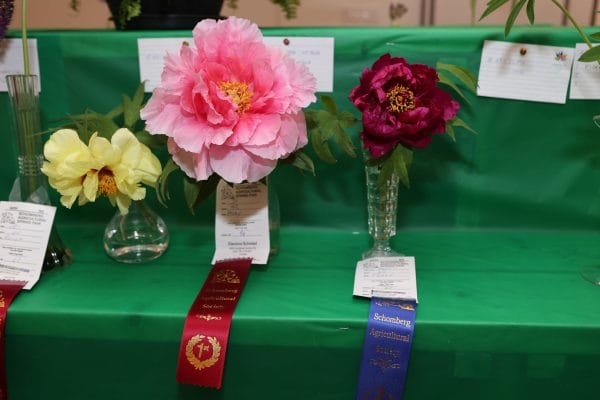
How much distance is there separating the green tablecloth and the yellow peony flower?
15 centimetres

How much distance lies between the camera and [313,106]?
96 centimetres

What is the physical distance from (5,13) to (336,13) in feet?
4.51

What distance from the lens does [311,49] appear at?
3.00 ft

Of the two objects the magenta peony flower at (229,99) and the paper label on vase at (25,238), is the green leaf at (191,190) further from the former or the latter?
the paper label on vase at (25,238)

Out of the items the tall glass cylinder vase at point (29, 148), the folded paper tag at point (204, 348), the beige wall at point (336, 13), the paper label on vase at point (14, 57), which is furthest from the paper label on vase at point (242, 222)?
the beige wall at point (336, 13)

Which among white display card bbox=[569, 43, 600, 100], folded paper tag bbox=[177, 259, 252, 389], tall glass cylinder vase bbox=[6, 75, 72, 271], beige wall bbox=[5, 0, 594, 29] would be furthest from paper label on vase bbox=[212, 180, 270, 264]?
beige wall bbox=[5, 0, 594, 29]

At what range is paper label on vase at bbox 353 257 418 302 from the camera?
0.74 m

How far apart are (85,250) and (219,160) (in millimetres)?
365

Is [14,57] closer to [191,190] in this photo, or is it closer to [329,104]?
[191,190]

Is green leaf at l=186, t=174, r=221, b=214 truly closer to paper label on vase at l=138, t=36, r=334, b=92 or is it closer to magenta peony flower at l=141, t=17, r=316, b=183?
magenta peony flower at l=141, t=17, r=316, b=183

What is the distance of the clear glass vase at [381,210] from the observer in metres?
0.84

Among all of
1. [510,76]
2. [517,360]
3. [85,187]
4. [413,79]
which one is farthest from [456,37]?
[85,187]

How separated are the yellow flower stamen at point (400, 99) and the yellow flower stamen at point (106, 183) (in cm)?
39

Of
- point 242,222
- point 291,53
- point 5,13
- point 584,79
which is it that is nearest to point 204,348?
point 242,222
